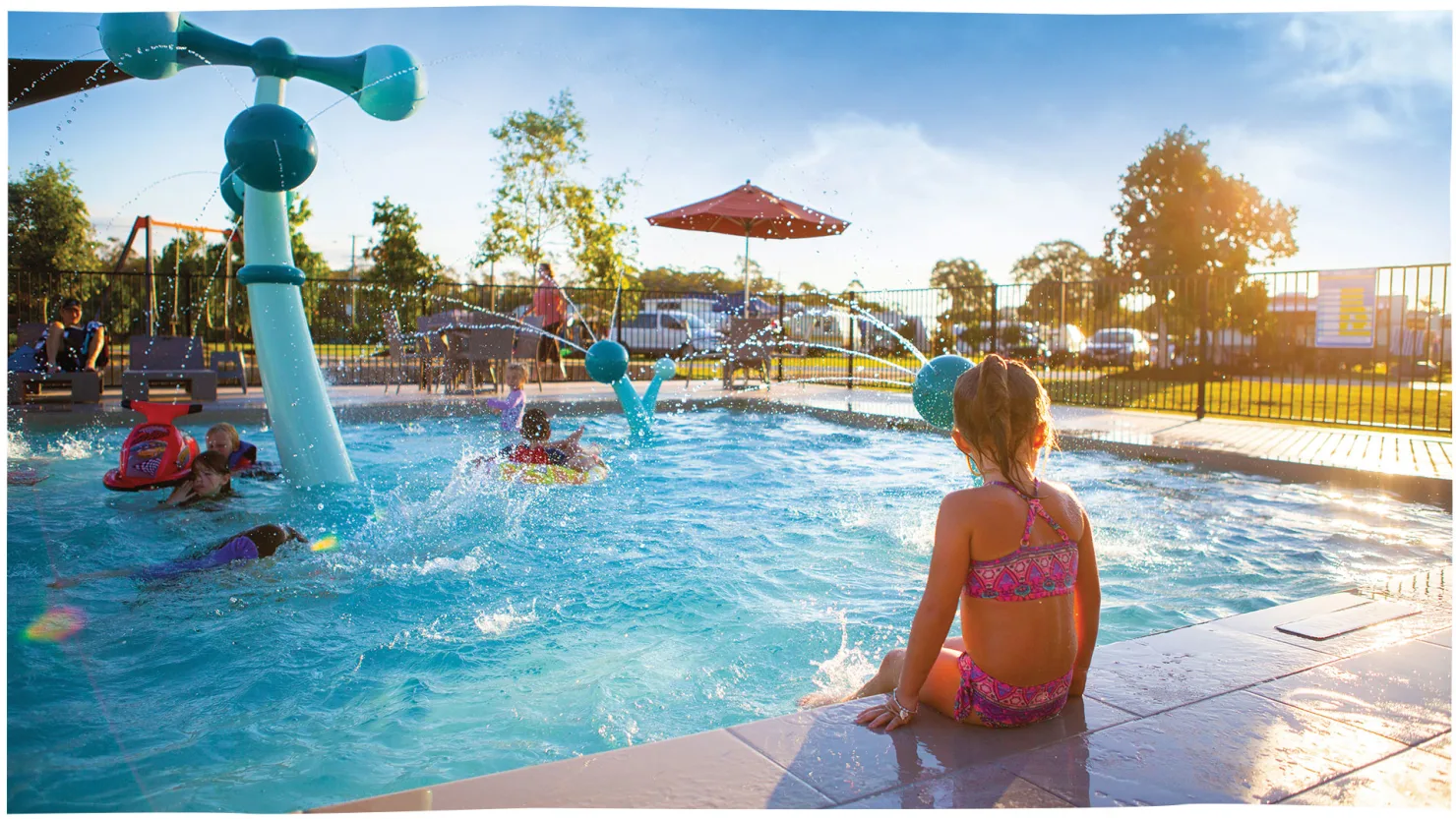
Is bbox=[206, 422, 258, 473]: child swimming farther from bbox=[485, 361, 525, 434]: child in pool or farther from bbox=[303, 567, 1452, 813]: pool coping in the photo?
bbox=[303, 567, 1452, 813]: pool coping

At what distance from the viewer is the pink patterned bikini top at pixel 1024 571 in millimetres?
2184

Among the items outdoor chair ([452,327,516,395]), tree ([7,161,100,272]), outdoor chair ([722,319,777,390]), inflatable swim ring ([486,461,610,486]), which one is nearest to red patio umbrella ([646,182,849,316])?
outdoor chair ([722,319,777,390])

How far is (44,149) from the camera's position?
4602mm

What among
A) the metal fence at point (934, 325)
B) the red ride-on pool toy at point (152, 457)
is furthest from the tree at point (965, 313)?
the red ride-on pool toy at point (152, 457)

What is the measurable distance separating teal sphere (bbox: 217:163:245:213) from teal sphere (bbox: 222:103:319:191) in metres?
1.09

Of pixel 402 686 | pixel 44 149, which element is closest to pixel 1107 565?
pixel 402 686

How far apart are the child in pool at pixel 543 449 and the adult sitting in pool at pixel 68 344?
698 centimetres

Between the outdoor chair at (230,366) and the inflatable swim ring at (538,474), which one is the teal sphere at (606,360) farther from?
the outdoor chair at (230,366)

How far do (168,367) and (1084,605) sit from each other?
11.5 meters

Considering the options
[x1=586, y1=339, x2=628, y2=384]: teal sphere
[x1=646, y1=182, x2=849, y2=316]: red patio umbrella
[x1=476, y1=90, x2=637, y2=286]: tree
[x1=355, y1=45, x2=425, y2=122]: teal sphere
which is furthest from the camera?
[x1=476, y1=90, x2=637, y2=286]: tree

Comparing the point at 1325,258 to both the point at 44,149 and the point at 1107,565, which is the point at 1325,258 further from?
the point at 44,149

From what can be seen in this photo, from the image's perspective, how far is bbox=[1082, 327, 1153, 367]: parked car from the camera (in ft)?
73.3

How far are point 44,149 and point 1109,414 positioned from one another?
10.6 m

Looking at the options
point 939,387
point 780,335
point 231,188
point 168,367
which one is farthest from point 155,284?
point 939,387
